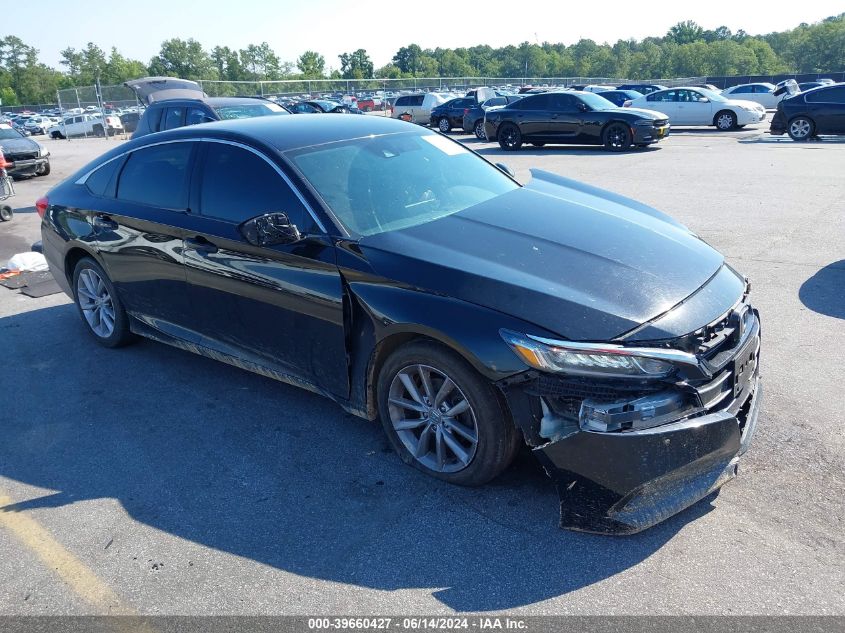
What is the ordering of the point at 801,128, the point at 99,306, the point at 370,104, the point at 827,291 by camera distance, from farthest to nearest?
the point at 370,104, the point at 801,128, the point at 827,291, the point at 99,306

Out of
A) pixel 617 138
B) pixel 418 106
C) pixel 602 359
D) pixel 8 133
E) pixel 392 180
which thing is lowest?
pixel 617 138

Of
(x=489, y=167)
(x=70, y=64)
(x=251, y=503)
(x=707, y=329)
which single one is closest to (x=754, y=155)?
(x=489, y=167)

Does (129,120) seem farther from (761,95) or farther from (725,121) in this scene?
(761,95)

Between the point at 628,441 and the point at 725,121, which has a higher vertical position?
the point at 628,441

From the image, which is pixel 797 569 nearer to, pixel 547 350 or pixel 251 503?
pixel 547 350

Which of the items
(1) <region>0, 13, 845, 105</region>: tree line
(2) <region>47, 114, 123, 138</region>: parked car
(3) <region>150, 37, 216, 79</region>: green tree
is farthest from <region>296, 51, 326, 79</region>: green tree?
(2) <region>47, 114, 123, 138</region>: parked car

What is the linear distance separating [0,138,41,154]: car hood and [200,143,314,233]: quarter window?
47.3 ft

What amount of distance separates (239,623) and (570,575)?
A: 1353 mm

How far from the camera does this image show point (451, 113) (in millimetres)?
26438

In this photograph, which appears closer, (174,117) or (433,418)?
(433,418)

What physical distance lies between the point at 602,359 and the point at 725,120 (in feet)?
78.1

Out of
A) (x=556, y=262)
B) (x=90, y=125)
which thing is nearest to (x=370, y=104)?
(x=90, y=125)

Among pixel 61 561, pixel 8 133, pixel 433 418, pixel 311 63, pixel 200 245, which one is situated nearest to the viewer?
pixel 61 561

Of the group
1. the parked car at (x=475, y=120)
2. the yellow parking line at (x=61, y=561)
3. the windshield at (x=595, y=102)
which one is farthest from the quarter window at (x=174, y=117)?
the parked car at (x=475, y=120)
